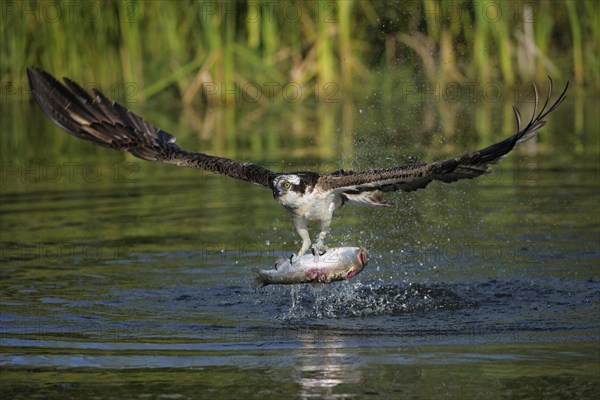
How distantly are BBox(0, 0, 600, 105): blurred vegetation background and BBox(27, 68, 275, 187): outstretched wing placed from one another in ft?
44.0

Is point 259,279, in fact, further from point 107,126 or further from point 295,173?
point 107,126

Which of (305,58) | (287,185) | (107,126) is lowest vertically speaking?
(287,185)

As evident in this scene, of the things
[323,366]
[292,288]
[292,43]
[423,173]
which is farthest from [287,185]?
[292,43]

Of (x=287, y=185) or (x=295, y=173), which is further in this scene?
(x=295, y=173)

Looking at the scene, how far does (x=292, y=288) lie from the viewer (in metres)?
10.5

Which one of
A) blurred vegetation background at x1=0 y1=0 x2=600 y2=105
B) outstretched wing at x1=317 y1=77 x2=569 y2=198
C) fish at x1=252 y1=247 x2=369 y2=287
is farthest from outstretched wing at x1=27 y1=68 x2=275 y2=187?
blurred vegetation background at x1=0 y1=0 x2=600 y2=105

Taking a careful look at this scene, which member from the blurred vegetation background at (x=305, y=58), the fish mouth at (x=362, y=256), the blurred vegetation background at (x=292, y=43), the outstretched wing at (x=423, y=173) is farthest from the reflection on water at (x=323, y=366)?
the blurred vegetation background at (x=292, y=43)

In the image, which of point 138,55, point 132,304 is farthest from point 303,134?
point 132,304

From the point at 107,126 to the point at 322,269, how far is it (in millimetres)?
3267

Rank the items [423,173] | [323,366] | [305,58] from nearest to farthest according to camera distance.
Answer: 1. [323,366]
2. [423,173]
3. [305,58]

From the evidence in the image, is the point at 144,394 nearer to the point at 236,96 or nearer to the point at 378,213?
the point at 378,213

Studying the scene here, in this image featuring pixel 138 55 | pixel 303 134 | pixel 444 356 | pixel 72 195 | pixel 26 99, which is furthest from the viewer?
pixel 26 99

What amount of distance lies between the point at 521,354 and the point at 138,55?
1963 cm

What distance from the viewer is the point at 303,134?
21719 mm
